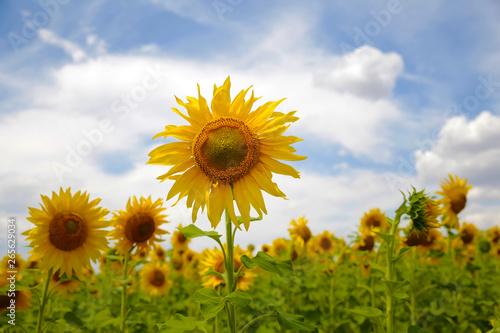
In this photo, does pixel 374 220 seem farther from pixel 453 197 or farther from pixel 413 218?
pixel 413 218

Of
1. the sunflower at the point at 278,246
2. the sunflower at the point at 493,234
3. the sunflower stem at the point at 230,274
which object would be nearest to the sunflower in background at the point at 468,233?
the sunflower at the point at 493,234

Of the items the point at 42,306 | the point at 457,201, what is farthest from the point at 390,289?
the point at 457,201

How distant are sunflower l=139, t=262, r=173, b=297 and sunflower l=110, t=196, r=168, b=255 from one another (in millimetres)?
3177

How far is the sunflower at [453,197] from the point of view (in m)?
6.09

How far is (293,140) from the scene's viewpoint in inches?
105

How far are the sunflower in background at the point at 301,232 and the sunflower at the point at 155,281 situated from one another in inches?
108

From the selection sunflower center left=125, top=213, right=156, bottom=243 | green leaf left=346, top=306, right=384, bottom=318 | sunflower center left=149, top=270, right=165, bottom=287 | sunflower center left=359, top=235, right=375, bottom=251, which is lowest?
green leaf left=346, top=306, right=384, bottom=318

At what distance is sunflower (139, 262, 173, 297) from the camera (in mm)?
7871

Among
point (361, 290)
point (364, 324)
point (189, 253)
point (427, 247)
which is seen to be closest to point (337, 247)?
point (361, 290)

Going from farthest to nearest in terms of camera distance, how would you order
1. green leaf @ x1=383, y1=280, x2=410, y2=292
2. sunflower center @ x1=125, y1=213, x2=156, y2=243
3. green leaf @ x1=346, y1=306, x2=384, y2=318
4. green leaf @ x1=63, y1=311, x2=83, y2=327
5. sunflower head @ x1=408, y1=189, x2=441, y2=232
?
sunflower center @ x1=125, y1=213, x2=156, y2=243 → green leaf @ x1=63, y1=311, x2=83, y2=327 → sunflower head @ x1=408, y1=189, x2=441, y2=232 → green leaf @ x1=383, y1=280, x2=410, y2=292 → green leaf @ x1=346, y1=306, x2=384, y2=318

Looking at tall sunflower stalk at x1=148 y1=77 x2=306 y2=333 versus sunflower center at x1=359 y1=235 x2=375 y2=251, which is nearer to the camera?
tall sunflower stalk at x1=148 y1=77 x2=306 y2=333

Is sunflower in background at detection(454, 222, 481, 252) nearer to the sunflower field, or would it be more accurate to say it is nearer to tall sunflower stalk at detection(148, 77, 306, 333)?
the sunflower field

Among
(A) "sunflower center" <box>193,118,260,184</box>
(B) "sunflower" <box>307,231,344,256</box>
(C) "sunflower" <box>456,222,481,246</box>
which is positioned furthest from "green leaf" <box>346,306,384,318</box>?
(C) "sunflower" <box>456,222,481,246</box>

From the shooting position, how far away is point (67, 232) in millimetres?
4160
